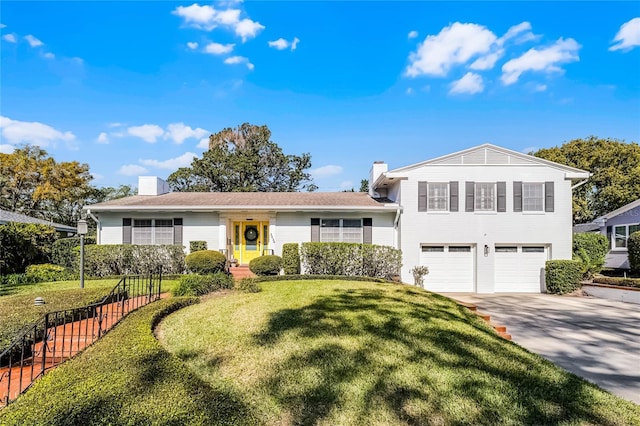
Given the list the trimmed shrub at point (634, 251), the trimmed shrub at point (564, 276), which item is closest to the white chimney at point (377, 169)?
the trimmed shrub at point (564, 276)

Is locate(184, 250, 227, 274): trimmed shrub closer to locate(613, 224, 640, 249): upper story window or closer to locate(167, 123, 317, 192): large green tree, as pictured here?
locate(167, 123, 317, 192): large green tree

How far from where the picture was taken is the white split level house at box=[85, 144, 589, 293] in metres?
13.7

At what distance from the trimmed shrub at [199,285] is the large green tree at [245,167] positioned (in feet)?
63.5

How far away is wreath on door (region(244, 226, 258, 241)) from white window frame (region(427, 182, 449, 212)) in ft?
25.0

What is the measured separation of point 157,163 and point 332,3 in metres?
26.1

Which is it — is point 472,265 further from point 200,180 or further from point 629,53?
point 200,180

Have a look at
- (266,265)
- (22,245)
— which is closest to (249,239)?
(266,265)

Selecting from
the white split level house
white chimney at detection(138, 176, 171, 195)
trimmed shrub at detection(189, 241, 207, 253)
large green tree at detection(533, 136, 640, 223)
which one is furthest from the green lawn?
large green tree at detection(533, 136, 640, 223)

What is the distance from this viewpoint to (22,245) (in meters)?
13.6

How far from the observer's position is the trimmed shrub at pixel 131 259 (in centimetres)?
1302

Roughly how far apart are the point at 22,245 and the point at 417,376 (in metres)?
16.6

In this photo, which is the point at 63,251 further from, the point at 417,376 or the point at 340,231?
the point at 417,376

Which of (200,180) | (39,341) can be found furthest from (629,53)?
(200,180)

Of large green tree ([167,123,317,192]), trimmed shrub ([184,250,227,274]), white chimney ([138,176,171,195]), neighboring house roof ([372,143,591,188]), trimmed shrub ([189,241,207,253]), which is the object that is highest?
large green tree ([167,123,317,192])
